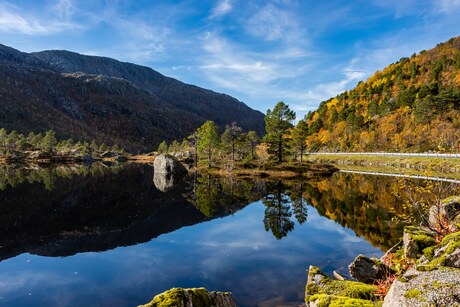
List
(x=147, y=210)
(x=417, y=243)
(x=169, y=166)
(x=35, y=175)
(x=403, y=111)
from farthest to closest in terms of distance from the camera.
Answer: (x=403, y=111)
(x=169, y=166)
(x=35, y=175)
(x=147, y=210)
(x=417, y=243)

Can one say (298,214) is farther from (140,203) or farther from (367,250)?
(140,203)

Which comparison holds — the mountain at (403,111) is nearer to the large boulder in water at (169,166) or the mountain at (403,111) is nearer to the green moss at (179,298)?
the large boulder in water at (169,166)

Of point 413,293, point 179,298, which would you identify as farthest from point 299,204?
point 413,293

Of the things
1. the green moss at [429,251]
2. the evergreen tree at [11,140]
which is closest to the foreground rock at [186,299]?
the green moss at [429,251]

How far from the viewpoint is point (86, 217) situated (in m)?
30.8

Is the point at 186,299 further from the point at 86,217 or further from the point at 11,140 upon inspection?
the point at 11,140

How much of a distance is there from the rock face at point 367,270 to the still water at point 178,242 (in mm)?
2598

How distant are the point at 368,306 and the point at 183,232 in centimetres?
2036

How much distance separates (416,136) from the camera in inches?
4400

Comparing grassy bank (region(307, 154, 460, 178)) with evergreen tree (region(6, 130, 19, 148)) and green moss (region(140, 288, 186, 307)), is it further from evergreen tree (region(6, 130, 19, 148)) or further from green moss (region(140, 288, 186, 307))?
evergreen tree (region(6, 130, 19, 148))

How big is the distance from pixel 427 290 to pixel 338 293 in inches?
175

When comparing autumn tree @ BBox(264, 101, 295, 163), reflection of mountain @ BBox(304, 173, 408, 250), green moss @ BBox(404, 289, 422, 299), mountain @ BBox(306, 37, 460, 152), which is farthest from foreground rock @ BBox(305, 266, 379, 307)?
mountain @ BBox(306, 37, 460, 152)

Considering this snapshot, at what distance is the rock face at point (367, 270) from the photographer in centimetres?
1310

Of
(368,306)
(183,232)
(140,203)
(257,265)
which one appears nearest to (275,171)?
(140,203)
